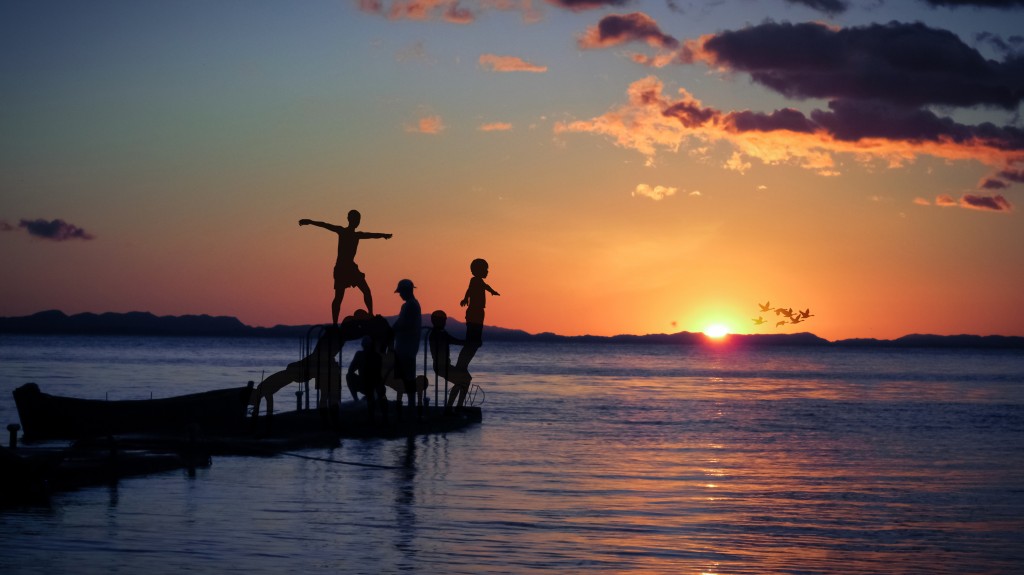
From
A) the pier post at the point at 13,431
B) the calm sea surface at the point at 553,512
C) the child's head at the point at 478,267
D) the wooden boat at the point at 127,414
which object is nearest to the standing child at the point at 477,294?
the child's head at the point at 478,267

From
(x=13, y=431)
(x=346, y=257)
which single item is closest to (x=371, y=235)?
(x=346, y=257)

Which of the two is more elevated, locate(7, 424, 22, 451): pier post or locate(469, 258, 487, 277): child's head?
locate(469, 258, 487, 277): child's head

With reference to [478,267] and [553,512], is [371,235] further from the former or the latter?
[553,512]

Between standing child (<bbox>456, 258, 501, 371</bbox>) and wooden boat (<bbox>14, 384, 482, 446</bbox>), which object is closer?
wooden boat (<bbox>14, 384, 482, 446</bbox>)

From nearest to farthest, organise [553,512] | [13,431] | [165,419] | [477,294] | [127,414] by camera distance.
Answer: [553,512] < [13,431] < [165,419] < [127,414] < [477,294]

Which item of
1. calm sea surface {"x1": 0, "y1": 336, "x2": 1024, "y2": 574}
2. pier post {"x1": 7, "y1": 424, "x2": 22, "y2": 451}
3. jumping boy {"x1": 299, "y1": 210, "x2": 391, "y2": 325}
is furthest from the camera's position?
jumping boy {"x1": 299, "y1": 210, "x2": 391, "y2": 325}

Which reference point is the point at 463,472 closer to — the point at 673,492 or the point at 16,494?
the point at 673,492

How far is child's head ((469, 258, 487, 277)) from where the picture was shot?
78.7 feet

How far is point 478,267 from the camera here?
78.8 ft

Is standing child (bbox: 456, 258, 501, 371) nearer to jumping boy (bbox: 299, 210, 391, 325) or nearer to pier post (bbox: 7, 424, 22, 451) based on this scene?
jumping boy (bbox: 299, 210, 391, 325)

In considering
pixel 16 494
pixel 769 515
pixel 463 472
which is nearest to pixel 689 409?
pixel 463 472

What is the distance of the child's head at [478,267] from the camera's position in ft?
78.7

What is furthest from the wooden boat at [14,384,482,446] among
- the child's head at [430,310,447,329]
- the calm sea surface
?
the child's head at [430,310,447,329]

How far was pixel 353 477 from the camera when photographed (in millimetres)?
16531
